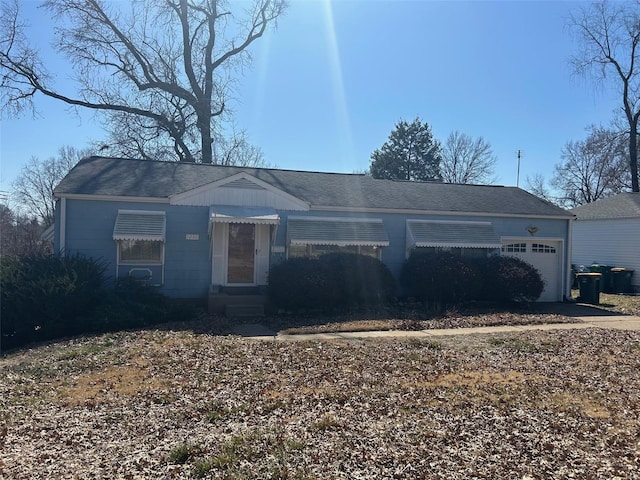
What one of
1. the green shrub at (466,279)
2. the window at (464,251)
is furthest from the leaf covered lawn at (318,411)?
the window at (464,251)

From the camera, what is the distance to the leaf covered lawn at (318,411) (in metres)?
4.35

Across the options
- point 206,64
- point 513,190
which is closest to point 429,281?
point 513,190

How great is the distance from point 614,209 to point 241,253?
1818 cm

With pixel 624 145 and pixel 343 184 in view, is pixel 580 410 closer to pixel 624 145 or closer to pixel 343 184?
pixel 343 184

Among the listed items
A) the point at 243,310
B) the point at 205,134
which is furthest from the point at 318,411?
the point at 205,134

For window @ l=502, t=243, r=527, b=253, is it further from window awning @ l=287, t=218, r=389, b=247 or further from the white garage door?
window awning @ l=287, t=218, r=389, b=247

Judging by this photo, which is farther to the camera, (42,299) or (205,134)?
(205,134)

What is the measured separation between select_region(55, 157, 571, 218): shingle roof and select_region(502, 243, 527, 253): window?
110 cm

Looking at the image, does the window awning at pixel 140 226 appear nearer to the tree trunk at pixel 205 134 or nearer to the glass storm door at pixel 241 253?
the glass storm door at pixel 241 253

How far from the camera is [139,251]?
44.5ft

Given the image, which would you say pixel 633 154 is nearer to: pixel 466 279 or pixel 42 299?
pixel 466 279

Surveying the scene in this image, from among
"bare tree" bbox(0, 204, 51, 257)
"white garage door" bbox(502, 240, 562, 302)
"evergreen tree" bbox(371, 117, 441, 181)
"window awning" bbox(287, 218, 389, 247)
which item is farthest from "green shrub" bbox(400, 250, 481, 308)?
"evergreen tree" bbox(371, 117, 441, 181)

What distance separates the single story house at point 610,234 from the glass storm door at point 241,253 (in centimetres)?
1651

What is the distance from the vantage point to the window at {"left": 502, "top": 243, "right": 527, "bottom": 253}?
1673cm
